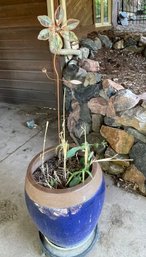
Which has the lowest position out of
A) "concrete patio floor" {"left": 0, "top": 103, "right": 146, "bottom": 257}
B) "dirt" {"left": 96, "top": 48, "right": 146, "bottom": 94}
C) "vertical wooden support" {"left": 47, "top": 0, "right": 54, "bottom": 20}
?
"concrete patio floor" {"left": 0, "top": 103, "right": 146, "bottom": 257}

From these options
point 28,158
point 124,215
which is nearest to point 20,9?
point 28,158

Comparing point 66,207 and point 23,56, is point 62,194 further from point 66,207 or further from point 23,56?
point 23,56

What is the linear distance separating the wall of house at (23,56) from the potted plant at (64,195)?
1491 mm

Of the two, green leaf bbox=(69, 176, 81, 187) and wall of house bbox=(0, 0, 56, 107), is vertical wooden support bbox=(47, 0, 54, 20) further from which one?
green leaf bbox=(69, 176, 81, 187)

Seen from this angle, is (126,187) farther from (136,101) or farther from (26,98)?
(26,98)

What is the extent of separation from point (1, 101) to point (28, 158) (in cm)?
154

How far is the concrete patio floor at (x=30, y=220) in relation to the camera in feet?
5.22

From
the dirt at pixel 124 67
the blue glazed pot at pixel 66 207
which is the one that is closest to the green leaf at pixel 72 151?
the blue glazed pot at pixel 66 207

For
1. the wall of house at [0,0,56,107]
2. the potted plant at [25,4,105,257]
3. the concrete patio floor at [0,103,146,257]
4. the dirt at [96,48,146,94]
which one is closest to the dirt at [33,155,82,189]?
the potted plant at [25,4,105,257]

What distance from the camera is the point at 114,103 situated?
1.96m

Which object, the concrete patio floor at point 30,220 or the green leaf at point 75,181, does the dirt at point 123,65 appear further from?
the green leaf at point 75,181

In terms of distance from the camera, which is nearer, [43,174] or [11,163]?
[43,174]

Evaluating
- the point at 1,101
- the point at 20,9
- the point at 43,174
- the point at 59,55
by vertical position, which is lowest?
the point at 1,101

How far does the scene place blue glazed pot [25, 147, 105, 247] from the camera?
47.4 inches
